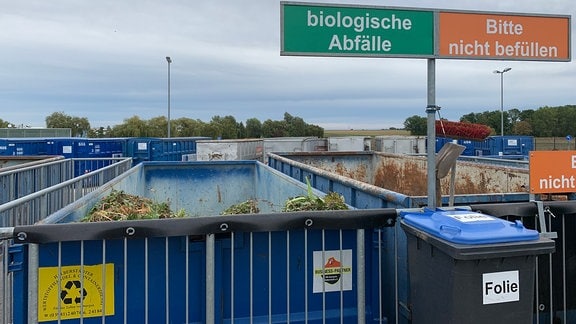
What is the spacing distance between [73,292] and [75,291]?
2 cm

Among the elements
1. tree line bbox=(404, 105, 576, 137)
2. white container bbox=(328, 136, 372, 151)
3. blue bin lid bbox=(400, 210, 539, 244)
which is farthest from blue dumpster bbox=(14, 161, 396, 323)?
tree line bbox=(404, 105, 576, 137)

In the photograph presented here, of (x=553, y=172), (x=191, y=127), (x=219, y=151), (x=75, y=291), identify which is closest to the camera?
(x=75, y=291)

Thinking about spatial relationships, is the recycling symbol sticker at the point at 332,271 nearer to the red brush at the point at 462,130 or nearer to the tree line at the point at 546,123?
the red brush at the point at 462,130

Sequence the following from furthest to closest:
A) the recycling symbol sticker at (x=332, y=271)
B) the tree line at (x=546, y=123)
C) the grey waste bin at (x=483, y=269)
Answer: the tree line at (x=546, y=123) → the recycling symbol sticker at (x=332, y=271) → the grey waste bin at (x=483, y=269)

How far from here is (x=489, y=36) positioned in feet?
10.3

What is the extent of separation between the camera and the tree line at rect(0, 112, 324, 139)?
67.0 metres

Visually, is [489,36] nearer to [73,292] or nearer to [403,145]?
[73,292]

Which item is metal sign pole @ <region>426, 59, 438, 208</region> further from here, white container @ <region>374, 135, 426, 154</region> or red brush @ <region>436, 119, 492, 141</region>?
white container @ <region>374, 135, 426, 154</region>

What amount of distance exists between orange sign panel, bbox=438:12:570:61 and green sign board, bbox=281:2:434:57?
119mm

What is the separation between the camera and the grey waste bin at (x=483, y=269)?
2.51m

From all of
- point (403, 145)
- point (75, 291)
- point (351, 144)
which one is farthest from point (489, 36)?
point (351, 144)

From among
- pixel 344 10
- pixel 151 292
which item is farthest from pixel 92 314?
pixel 344 10

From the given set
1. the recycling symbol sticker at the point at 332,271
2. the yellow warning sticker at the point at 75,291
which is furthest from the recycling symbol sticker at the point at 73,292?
the recycling symbol sticker at the point at 332,271

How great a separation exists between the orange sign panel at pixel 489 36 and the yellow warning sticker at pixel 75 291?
8.94 feet
